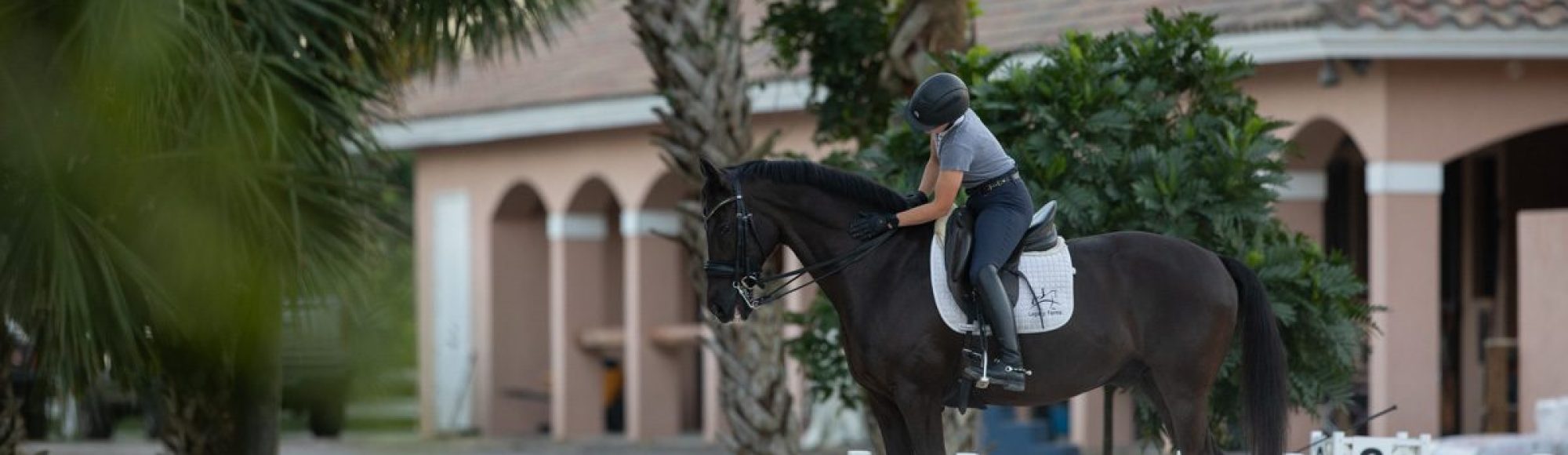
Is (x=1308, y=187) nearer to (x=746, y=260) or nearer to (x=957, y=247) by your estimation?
(x=957, y=247)

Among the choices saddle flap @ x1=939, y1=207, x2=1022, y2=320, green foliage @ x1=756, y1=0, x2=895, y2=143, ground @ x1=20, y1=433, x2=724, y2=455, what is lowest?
ground @ x1=20, y1=433, x2=724, y2=455

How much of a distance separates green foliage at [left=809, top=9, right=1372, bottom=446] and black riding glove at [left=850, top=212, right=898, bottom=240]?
2107mm

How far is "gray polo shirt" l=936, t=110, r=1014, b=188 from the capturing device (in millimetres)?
6945

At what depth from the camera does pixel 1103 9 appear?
57.7 feet

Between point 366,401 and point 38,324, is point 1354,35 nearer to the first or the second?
point 38,324

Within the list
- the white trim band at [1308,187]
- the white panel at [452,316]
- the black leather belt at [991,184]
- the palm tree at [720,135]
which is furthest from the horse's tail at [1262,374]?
the white panel at [452,316]

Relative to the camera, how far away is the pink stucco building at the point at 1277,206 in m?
15.2

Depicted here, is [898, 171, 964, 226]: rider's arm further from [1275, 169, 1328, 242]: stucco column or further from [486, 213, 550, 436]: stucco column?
[486, 213, 550, 436]: stucco column

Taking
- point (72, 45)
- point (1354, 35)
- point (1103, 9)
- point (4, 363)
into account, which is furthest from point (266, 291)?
point (1103, 9)

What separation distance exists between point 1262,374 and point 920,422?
47.1 inches

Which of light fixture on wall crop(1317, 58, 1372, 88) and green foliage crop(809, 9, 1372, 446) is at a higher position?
light fixture on wall crop(1317, 58, 1372, 88)

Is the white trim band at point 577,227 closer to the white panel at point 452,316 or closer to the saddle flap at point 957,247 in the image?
the white panel at point 452,316

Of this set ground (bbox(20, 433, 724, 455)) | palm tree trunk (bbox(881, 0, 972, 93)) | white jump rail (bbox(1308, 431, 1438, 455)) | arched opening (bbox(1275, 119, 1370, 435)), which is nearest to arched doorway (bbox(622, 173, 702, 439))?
ground (bbox(20, 433, 724, 455))

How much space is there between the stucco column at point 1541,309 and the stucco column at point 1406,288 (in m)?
0.67
